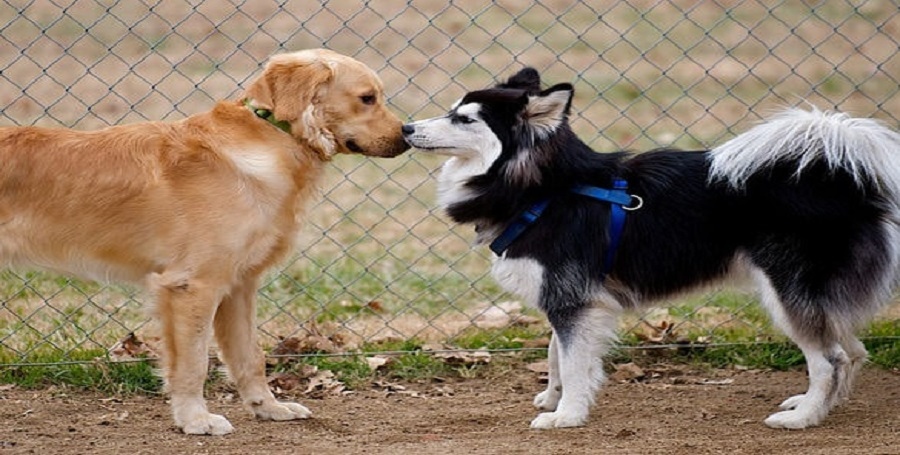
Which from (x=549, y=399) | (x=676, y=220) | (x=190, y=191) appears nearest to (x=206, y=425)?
(x=190, y=191)

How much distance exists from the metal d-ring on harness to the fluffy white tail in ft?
0.99

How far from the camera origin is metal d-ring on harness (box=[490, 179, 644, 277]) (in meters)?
4.10

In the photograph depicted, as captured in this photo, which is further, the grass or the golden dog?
the grass

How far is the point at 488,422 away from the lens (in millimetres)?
4258

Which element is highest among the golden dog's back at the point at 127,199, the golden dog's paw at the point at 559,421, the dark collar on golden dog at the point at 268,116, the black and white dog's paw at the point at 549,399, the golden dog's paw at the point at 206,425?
the dark collar on golden dog at the point at 268,116

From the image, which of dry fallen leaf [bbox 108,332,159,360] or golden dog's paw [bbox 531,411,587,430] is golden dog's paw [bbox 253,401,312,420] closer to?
dry fallen leaf [bbox 108,332,159,360]

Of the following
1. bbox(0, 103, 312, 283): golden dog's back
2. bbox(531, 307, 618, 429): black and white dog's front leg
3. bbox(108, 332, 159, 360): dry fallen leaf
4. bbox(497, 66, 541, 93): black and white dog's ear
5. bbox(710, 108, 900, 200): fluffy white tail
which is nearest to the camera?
bbox(0, 103, 312, 283): golden dog's back

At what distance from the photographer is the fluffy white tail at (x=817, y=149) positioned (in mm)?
3963

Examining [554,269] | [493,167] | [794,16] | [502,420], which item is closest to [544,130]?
[493,167]

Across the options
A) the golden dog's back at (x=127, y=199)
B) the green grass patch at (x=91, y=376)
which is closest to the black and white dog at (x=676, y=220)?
the golden dog's back at (x=127, y=199)

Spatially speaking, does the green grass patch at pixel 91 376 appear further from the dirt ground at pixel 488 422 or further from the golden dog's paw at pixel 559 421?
the golden dog's paw at pixel 559 421

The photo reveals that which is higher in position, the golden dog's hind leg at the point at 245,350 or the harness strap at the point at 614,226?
the harness strap at the point at 614,226

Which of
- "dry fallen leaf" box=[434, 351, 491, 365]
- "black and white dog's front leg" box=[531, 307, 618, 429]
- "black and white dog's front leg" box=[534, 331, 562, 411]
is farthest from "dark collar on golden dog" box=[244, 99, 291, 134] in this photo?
"dry fallen leaf" box=[434, 351, 491, 365]

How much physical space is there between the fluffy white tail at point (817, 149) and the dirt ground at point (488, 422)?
0.84 metres
